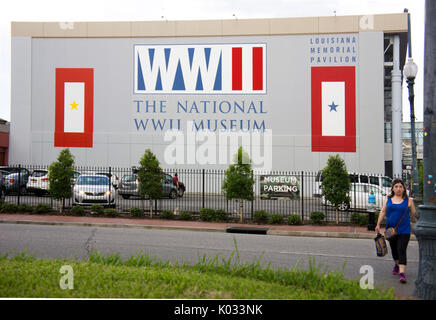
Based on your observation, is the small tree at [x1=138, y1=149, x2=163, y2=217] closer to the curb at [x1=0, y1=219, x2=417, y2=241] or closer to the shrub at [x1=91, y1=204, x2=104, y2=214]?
the shrub at [x1=91, y1=204, x2=104, y2=214]

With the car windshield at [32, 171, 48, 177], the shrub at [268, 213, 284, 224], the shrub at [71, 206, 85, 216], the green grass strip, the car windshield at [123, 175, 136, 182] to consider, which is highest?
the car windshield at [32, 171, 48, 177]

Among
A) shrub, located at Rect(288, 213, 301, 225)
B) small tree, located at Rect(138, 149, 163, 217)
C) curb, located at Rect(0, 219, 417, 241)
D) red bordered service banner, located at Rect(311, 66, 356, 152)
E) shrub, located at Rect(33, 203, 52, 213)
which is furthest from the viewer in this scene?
red bordered service banner, located at Rect(311, 66, 356, 152)

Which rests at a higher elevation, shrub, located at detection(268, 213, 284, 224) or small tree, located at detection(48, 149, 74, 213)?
small tree, located at detection(48, 149, 74, 213)

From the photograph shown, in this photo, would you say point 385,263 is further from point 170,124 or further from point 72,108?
point 72,108

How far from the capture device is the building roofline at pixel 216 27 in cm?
3067

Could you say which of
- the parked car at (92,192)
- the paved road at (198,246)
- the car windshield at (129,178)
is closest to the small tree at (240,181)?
the paved road at (198,246)

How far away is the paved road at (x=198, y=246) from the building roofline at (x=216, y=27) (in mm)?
21317

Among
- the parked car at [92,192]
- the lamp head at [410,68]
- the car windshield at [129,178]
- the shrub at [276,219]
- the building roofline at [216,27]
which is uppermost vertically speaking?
the building roofline at [216,27]

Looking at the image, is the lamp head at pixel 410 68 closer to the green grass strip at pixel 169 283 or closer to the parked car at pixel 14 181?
the green grass strip at pixel 169 283

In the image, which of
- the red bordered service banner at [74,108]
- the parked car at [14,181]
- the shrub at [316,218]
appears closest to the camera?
the shrub at [316,218]

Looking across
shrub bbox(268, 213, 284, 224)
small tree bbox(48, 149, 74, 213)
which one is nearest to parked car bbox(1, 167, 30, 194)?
small tree bbox(48, 149, 74, 213)

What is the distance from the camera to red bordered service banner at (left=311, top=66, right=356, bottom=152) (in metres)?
30.2

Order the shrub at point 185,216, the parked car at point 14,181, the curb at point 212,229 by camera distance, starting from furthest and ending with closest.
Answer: the parked car at point 14,181, the shrub at point 185,216, the curb at point 212,229

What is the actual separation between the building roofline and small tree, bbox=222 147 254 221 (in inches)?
691
